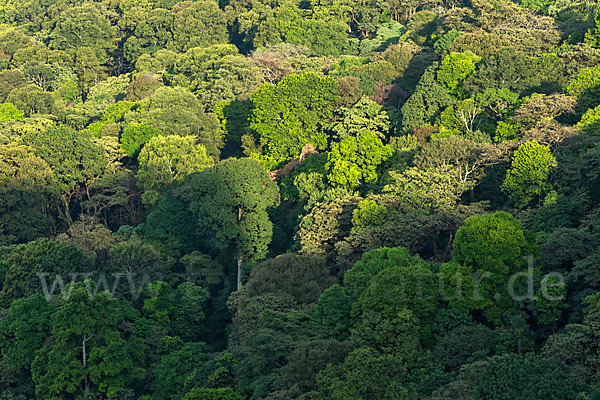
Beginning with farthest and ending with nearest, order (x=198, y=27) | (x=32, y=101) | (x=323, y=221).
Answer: (x=198, y=27), (x=32, y=101), (x=323, y=221)

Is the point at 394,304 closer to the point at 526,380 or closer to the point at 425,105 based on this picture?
the point at 526,380

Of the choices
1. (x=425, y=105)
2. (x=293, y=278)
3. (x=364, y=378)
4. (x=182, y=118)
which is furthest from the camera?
(x=182, y=118)

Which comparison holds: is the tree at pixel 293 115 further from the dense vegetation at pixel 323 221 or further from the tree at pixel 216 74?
the tree at pixel 216 74

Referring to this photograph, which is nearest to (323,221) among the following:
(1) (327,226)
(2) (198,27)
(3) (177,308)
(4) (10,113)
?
(1) (327,226)

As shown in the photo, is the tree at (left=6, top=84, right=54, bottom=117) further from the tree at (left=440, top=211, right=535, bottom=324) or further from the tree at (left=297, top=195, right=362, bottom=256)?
the tree at (left=440, top=211, right=535, bottom=324)

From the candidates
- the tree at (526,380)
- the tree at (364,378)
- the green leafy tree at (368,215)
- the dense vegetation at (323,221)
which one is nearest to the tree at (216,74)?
the dense vegetation at (323,221)

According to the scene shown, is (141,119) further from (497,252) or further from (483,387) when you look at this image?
(483,387)
